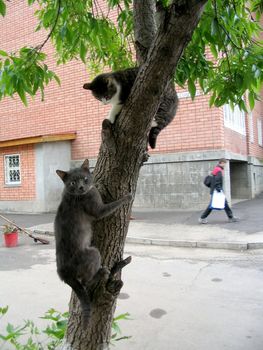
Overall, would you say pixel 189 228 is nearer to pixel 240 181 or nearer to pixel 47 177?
pixel 47 177

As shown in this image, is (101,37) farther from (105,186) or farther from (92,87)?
(105,186)

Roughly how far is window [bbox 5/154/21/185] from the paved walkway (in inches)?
111

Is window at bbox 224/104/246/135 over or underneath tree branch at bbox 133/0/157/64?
over

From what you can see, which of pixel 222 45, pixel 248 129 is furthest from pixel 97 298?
pixel 248 129

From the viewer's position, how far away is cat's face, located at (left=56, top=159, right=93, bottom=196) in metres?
2.76

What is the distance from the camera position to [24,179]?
1530 centimetres

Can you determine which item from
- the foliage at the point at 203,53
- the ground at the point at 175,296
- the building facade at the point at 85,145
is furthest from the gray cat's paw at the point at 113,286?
the building facade at the point at 85,145

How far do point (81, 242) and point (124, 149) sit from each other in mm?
811

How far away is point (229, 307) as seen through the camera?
16.1 ft

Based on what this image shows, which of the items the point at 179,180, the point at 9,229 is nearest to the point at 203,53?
the point at 9,229

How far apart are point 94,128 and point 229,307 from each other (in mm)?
10932

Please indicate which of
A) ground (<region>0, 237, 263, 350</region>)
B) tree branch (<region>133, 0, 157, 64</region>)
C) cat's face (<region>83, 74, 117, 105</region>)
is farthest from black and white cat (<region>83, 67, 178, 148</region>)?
ground (<region>0, 237, 263, 350</region>)

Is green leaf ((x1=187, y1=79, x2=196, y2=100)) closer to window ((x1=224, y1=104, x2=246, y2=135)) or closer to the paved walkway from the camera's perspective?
the paved walkway

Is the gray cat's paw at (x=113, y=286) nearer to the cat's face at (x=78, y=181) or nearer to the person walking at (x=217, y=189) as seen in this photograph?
the cat's face at (x=78, y=181)
